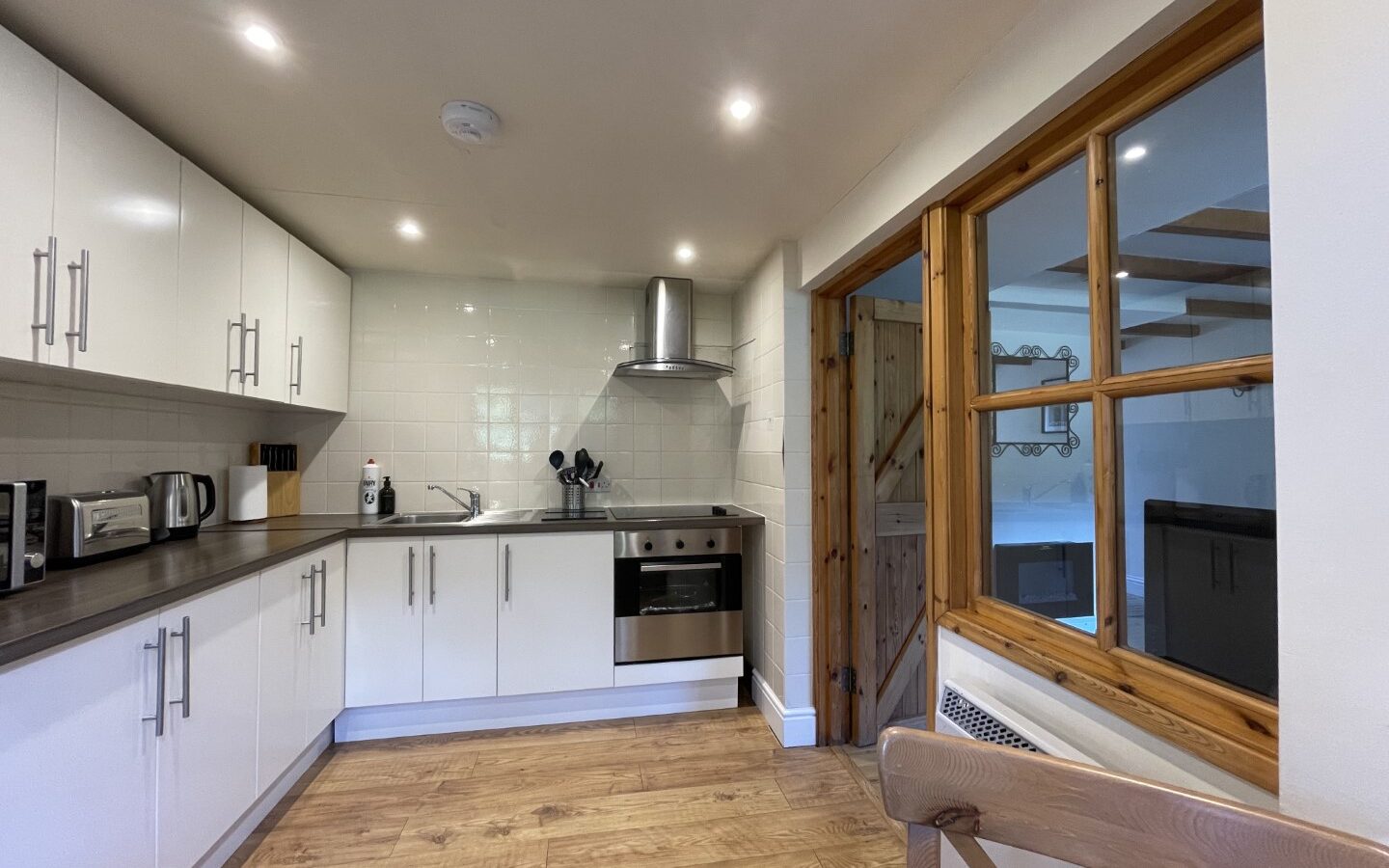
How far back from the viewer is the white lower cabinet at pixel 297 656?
1.75 m

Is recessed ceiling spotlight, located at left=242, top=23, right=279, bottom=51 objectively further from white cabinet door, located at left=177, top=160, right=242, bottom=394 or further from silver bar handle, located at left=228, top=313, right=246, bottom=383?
silver bar handle, located at left=228, top=313, right=246, bottom=383

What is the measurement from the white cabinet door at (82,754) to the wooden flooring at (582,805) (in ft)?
2.19

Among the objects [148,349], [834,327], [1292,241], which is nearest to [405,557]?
[148,349]

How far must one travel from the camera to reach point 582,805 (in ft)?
→ 6.37

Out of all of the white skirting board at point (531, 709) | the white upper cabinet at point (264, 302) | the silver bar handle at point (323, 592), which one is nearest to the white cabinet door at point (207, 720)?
the silver bar handle at point (323, 592)

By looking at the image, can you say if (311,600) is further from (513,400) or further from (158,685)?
(513,400)

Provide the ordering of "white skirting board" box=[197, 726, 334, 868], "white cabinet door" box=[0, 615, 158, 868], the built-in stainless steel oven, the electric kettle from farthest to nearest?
the built-in stainless steel oven
the electric kettle
"white skirting board" box=[197, 726, 334, 868]
"white cabinet door" box=[0, 615, 158, 868]

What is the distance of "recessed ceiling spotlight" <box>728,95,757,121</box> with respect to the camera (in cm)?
151

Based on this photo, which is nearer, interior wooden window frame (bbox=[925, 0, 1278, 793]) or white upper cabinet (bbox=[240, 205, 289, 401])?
interior wooden window frame (bbox=[925, 0, 1278, 793])

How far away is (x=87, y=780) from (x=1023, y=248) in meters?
2.43

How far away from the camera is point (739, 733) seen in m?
2.47

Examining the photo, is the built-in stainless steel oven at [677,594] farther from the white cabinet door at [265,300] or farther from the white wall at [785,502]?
the white cabinet door at [265,300]

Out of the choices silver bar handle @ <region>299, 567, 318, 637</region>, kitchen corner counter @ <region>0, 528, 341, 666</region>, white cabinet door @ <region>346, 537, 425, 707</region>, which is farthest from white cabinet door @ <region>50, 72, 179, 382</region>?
white cabinet door @ <region>346, 537, 425, 707</region>

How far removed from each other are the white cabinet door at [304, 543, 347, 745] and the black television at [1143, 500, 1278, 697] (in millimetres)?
2569
